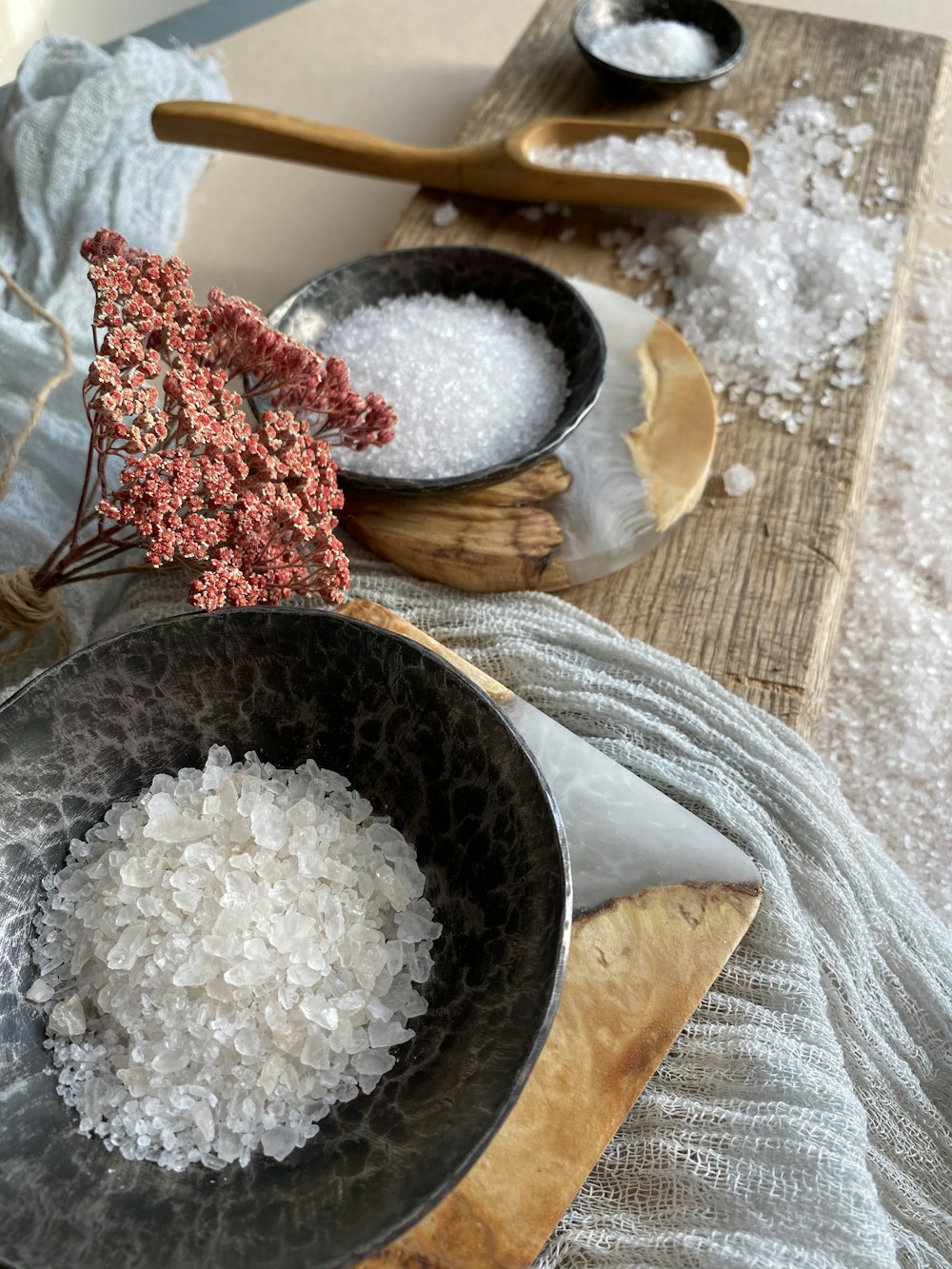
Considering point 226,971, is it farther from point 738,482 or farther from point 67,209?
point 67,209

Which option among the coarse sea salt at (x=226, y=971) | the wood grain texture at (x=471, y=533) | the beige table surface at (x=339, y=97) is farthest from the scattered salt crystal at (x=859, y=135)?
the coarse sea salt at (x=226, y=971)

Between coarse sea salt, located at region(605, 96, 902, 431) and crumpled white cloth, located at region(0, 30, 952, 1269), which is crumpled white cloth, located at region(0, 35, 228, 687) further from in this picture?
coarse sea salt, located at region(605, 96, 902, 431)

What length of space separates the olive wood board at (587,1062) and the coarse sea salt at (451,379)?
396mm

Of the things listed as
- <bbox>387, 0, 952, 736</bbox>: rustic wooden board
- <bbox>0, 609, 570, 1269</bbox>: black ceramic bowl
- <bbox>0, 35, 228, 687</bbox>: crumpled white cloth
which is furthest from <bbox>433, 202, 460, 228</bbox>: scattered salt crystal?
<bbox>0, 609, 570, 1269</bbox>: black ceramic bowl

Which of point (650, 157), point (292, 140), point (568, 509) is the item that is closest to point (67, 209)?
point (292, 140)

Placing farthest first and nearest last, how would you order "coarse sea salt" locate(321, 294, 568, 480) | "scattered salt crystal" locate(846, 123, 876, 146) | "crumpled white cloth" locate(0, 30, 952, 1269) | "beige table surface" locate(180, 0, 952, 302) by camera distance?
"beige table surface" locate(180, 0, 952, 302)
"scattered salt crystal" locate(846, 123, 876, 146)
"coarse sea salt" locate(321, 294, 568, 480)
"crumpled white cloth" locate(0, 30, 952, 1269)

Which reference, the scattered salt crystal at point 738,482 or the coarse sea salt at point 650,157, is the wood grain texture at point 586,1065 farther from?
the coarse sea salt at point 650,157

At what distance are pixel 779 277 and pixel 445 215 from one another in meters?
0.40

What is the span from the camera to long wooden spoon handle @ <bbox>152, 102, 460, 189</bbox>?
1.21 m

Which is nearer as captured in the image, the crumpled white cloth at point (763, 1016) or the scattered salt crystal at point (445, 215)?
the crumpled white cloth at point (763, 1016)

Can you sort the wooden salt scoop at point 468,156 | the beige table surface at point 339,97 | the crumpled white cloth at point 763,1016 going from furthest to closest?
the beige table surface at point 339,97 < the wooden salt scoop at point 468,156 < the crumpled white cloth at point 763,1016

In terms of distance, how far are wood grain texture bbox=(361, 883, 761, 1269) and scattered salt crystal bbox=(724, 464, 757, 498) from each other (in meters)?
0.43

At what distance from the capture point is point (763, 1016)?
2.35 ft

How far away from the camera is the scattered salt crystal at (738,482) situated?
3.36 ft
